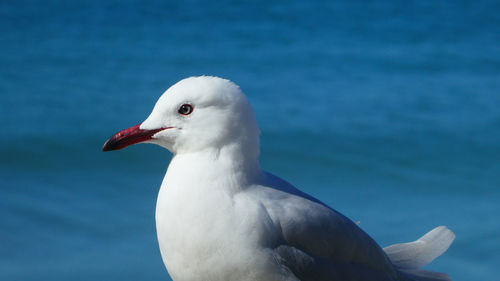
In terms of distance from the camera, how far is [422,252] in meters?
2.46

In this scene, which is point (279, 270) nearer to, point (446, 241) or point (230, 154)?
point (230, 154)

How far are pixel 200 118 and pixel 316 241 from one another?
0.51m

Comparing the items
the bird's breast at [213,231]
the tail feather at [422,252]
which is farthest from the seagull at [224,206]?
the tail feather at [422,252]

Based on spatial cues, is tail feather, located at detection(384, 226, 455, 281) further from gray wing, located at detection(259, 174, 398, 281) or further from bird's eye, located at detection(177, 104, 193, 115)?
bird's eye, located at detection(177, 104, 193, 115)

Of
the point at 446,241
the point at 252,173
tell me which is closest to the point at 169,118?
the point at 252,173

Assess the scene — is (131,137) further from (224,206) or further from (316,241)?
(316,241)

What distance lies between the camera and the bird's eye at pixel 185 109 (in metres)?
1.97

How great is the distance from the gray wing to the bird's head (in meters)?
0.20

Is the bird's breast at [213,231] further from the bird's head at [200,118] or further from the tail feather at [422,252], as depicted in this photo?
the tail feather at [422,252]

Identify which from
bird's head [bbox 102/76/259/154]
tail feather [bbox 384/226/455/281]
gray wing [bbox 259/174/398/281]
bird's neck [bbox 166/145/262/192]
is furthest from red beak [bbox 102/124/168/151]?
tail feather [bbox 384/226/455/281]

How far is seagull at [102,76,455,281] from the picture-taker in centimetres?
191

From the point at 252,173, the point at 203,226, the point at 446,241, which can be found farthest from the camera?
the point at 446,241

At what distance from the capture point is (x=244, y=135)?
1.99 meters

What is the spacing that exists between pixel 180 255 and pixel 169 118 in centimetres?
39
